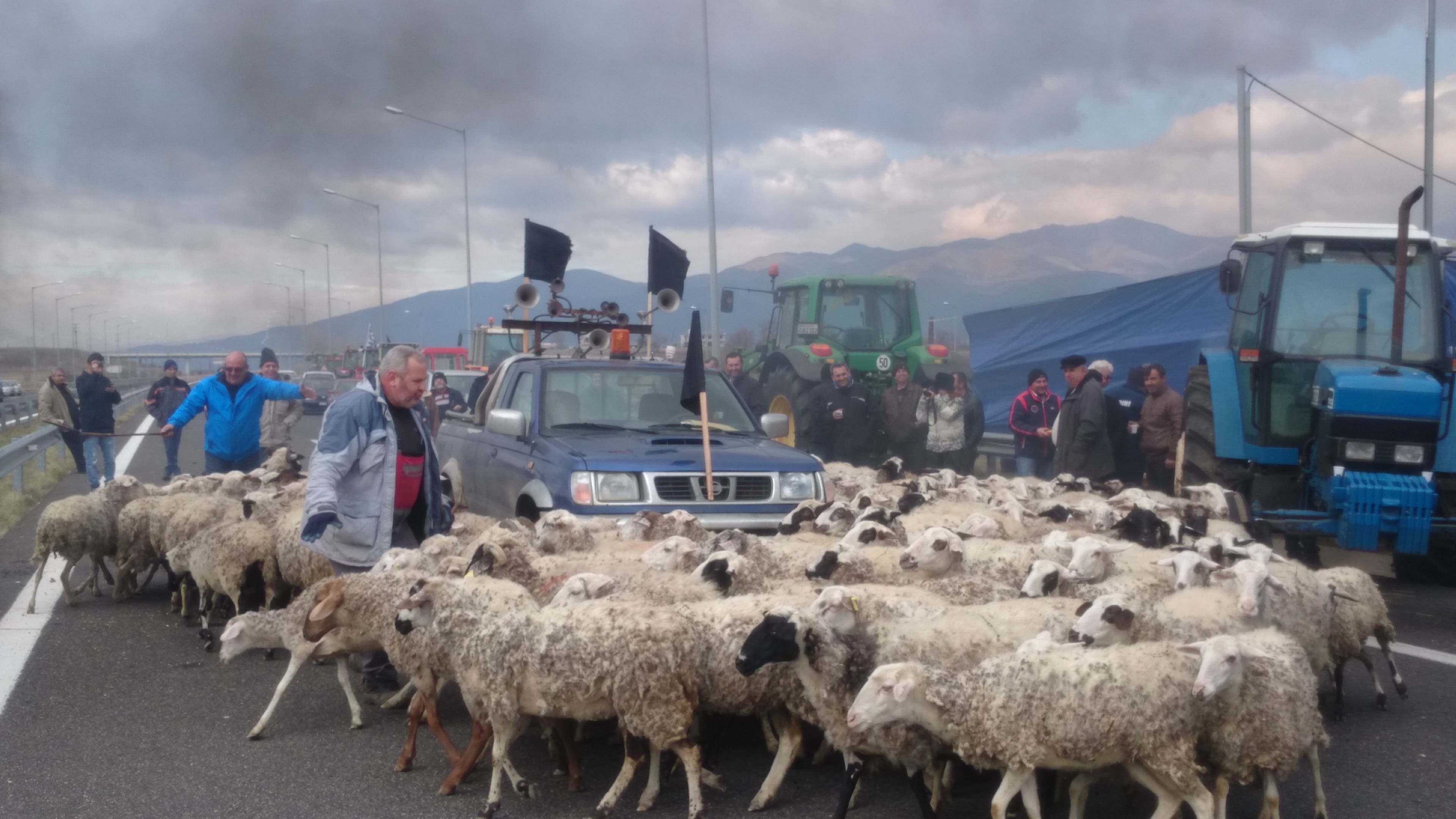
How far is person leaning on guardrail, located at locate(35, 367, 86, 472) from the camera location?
17.4 metres

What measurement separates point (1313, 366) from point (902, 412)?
554cm

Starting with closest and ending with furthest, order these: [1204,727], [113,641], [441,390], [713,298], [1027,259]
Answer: [1204,727], [113,641], [441,390], [713,298], [1027,259]

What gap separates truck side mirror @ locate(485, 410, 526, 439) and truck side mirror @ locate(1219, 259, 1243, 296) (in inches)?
262

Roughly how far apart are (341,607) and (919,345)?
Answer: 14.2m

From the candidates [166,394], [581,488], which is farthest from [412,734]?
[166,394]

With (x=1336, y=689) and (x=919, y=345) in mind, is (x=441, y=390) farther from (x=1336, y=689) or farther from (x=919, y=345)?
(x=1336, y=689)

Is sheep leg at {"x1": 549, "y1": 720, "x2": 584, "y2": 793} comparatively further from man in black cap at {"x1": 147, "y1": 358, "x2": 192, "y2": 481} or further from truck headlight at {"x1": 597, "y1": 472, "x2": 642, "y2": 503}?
man in black cap at {"x1": 147, "y1": 358, "x2": 192, "y2": 481}

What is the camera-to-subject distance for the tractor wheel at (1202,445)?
34.7 feet

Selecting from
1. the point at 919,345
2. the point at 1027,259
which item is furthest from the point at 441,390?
the point at 1027,259

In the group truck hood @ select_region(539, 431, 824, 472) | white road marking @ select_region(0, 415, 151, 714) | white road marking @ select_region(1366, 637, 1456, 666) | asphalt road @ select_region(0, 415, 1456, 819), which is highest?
truck hood @ select_region(539, 431, 824, 472)

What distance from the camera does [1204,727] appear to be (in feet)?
15.2

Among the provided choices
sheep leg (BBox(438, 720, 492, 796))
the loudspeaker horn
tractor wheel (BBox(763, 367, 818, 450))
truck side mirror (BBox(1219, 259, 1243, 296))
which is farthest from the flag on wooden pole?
tractor wheel (BBox(763, 367, 818, 450))

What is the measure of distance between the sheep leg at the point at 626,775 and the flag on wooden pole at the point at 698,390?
3.56 m

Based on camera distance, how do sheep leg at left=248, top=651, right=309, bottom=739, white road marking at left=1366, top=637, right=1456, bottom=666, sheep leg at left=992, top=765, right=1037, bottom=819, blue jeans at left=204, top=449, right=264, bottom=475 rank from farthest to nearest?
blue jeans at left=204, top=449, right=264, bottom=475, white road marking at left=1366, top=637, right=1456, bottom=666, sheep leg at left=248, top=651, right=309, bottom=739, sheep leg at left=992, top=765, right=1037, bottom=819
